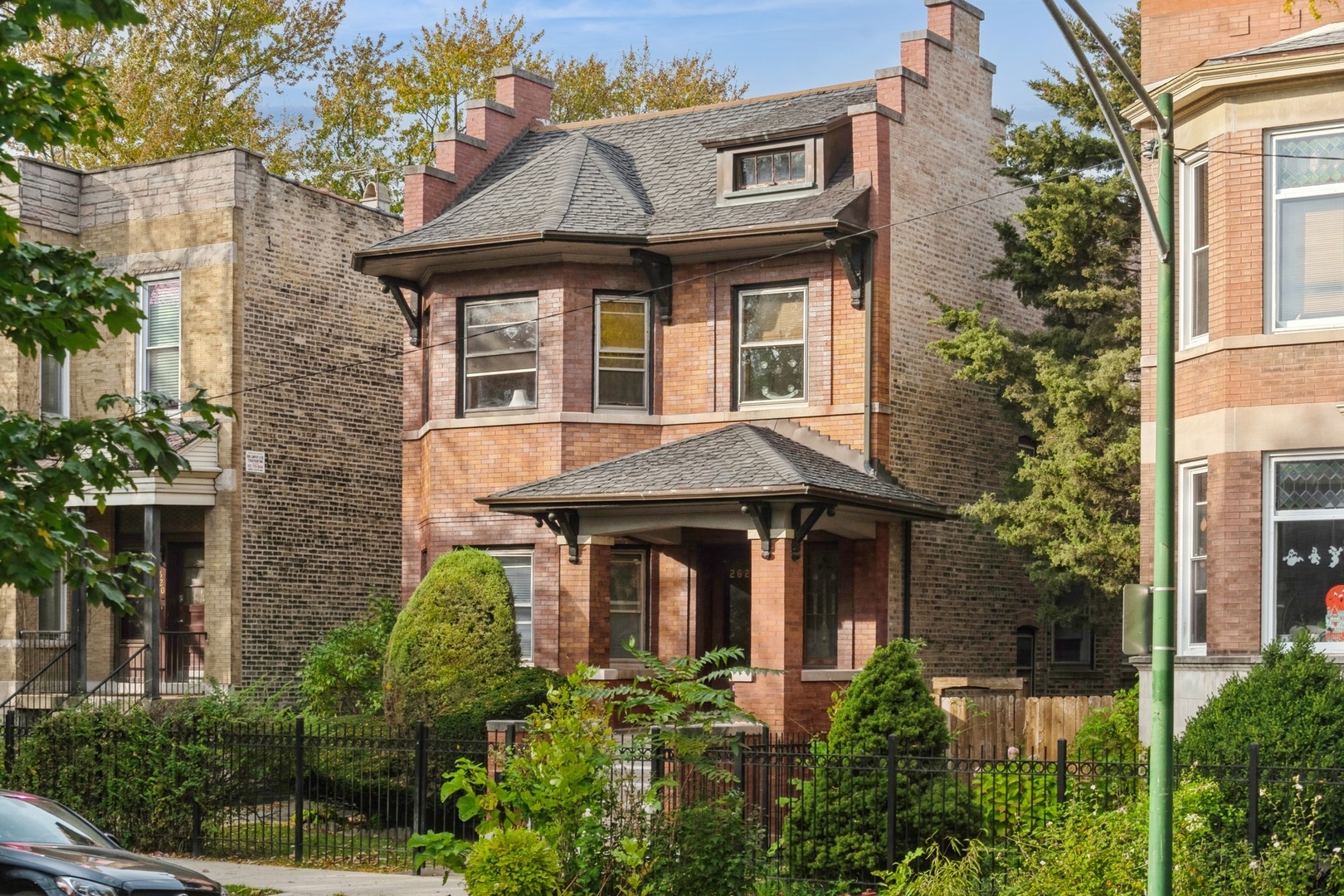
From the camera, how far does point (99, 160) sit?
120 ft

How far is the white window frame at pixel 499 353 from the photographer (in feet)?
75.9

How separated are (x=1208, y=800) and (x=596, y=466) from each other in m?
10.7

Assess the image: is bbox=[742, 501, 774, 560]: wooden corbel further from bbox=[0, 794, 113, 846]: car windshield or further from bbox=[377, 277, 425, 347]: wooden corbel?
bbox=[0, 794, 113, 846]: car windshield

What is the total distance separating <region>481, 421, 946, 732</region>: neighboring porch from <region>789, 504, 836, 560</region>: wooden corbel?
0.06 feet

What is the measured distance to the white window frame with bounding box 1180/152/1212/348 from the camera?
1720 cm

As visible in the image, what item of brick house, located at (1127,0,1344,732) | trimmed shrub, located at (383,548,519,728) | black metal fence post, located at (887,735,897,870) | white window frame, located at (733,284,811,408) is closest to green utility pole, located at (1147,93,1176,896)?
black metal fence post, located at (887,735,897,870)

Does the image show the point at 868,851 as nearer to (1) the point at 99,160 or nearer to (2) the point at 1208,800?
(2) the point at 1208,800

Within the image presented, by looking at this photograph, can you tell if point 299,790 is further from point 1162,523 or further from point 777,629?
point 1162,523

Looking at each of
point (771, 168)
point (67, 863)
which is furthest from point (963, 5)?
point (67, 863)

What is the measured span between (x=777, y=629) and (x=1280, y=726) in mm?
7484

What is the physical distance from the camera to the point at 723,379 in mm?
22875

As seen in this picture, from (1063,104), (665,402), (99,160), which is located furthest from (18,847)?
(99,160)

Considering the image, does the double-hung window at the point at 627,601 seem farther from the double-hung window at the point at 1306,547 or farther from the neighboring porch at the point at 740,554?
the double-hung window at the point at 1306,547

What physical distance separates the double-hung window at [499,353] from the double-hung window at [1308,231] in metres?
10.4
